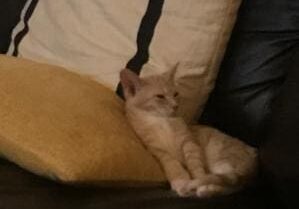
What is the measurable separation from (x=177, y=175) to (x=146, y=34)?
0.36 m

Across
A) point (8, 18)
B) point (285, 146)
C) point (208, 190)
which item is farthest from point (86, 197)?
point (8, 18)

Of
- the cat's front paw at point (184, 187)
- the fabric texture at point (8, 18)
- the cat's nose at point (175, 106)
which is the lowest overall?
the fabric texture at point (8, 18)

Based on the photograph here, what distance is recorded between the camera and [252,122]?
1.31 m

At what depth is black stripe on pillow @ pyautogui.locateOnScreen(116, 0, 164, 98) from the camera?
1372 mm

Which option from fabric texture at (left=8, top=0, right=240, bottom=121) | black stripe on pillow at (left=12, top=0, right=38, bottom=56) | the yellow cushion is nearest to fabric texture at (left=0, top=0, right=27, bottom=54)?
black stripe on pillow at (left=12, top=0, right=38, bottom=56)

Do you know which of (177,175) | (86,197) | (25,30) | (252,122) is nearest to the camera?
(86,197)

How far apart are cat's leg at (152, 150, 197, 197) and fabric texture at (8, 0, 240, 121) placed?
→ 0.54ft

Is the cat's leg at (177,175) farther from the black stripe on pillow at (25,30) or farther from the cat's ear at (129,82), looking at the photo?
the black stripe on pillow at (25,30)

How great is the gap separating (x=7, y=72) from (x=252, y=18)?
0.53 metres

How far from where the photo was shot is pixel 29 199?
3.25 feet

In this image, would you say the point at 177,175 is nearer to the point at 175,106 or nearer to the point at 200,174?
the point at 200,174

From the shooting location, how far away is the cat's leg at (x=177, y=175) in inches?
43.8

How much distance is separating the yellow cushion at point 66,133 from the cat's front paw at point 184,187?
3 centimetres

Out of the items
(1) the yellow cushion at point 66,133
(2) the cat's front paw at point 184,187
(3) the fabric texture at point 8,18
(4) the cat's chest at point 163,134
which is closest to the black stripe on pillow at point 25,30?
(3) the fabric texture at point 8,18
